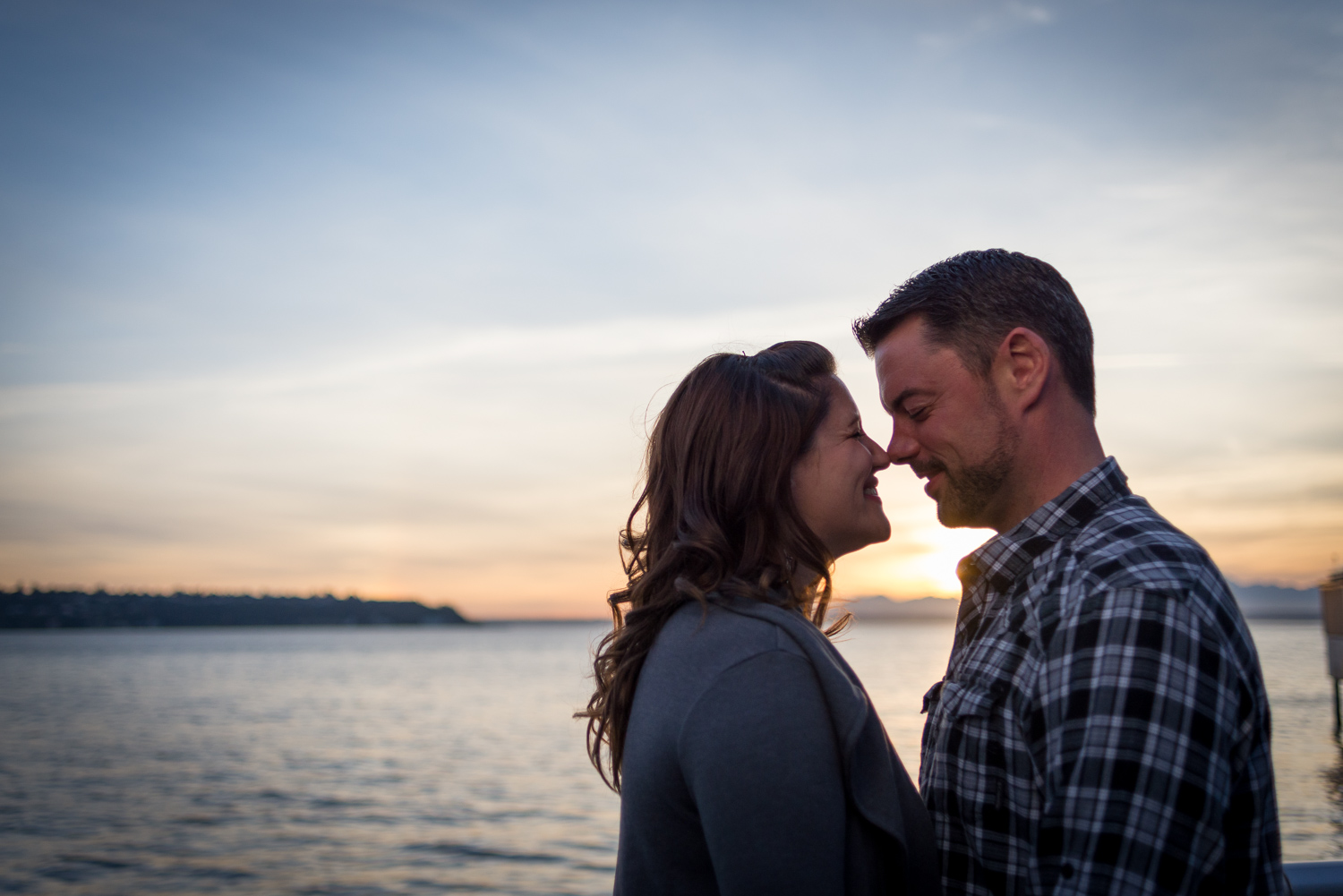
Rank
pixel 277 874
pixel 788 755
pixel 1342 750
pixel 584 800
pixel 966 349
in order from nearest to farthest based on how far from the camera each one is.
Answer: pixel 788 755 < pixel 966 349 < pixel 277 874 < pixel 584 800 < pixel 1342 750

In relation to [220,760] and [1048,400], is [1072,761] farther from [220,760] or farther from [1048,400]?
[220,760]

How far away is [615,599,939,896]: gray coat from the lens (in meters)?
1.96

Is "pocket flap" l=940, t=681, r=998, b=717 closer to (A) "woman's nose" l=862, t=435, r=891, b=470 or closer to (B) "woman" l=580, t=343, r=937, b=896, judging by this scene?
(B) "woman" l=580, t=343, r=937, b=896

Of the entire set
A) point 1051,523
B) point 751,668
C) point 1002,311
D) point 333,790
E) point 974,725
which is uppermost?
point 1002,311

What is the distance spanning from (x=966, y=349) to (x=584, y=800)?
70.1 feet

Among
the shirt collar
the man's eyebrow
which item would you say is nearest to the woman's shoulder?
the shirt collar

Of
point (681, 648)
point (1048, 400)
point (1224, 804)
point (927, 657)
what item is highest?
point (1048, 400)

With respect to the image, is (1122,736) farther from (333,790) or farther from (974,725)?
(333,790)

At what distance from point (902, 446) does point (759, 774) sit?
125 cm

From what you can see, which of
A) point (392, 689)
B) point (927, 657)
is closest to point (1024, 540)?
point (392, 689)

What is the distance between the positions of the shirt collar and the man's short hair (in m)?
0.29

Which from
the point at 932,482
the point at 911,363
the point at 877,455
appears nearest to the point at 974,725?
the point at 932,482

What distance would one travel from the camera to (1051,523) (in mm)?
2428

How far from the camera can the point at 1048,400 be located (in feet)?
8.34
